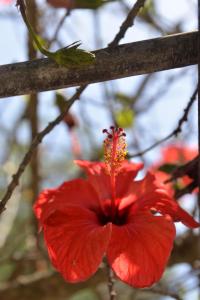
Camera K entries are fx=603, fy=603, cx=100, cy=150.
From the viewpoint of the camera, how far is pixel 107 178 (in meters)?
1.08

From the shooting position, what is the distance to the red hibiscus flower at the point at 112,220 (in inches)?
32.1

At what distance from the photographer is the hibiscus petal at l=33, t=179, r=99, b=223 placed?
99cm

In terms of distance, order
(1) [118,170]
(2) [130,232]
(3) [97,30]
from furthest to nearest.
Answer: (3) [97,30], (1) [118,170], (2) [130,232]

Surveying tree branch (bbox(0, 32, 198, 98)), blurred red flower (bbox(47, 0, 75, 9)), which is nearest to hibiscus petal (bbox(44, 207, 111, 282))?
tree branch (bbox(0, 32, 198, 98))

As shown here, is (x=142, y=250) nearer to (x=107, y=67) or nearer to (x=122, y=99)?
(x=107, y=67)

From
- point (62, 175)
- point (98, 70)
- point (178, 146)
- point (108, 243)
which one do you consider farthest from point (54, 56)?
point (62, 175)

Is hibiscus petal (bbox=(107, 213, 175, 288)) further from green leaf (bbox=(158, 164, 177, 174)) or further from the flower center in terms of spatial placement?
green leaf (bbox=(158, 164, 177, 174))

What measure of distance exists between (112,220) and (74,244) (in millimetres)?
172

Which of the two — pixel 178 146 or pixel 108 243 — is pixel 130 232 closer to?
pixel 108 243

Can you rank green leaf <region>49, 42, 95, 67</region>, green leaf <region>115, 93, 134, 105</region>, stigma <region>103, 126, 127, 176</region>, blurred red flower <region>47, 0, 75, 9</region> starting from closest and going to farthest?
green leaf <region>49, 42, 95, 67</region> < stigma <region>103, 126, 127, 176</region> < blurred red flower <region>47, 0, 75, 9</region> < green leaf <region>115, 93, 134, 105</region>

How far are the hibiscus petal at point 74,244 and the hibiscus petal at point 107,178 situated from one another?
150mm

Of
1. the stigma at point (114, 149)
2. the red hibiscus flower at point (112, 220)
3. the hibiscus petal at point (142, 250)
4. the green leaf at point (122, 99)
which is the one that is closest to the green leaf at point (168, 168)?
the red hibiscus flower at point (112, 220)

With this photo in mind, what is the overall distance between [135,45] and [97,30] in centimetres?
124

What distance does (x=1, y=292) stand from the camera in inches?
69.1
